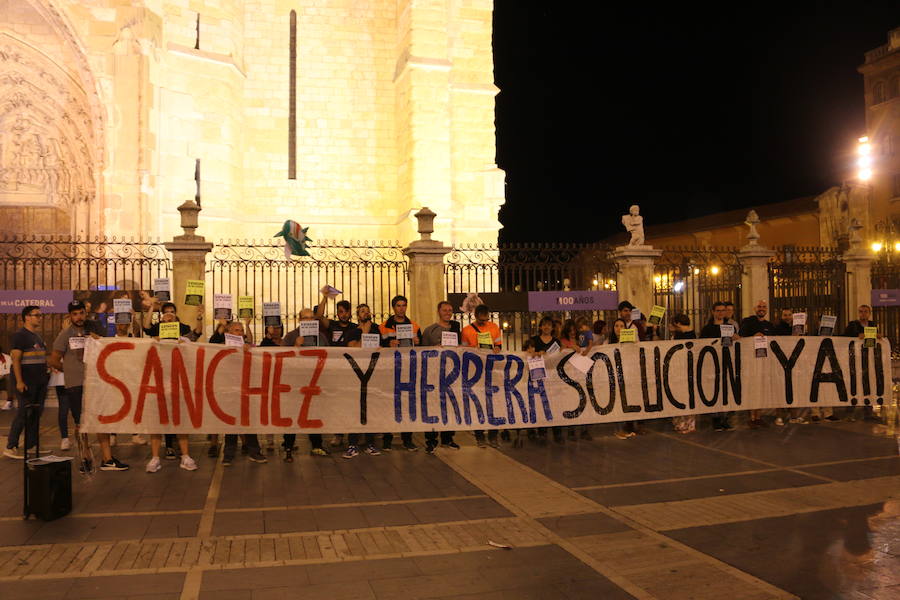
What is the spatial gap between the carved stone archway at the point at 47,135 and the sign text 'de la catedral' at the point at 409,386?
10.9m

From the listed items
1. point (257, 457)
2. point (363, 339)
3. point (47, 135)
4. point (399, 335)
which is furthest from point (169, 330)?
point (47, 135)

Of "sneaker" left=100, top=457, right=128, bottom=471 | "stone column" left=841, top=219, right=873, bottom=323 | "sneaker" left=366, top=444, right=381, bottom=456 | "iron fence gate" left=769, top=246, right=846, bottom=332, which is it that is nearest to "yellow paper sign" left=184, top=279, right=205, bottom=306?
Answer: "sneaker" left=100, top=457, right=128, bottom=471

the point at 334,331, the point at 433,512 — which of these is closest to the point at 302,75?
the point at 334,331

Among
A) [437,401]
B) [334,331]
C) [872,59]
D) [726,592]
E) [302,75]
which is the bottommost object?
[726,592]

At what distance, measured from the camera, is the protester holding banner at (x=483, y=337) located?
359 inches

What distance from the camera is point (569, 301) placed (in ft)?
43.5

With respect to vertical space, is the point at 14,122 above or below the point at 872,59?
below

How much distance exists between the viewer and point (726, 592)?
14.9ft

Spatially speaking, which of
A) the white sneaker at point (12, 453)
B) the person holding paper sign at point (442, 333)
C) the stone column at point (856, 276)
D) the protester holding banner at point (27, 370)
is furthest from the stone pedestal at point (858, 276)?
the white sneaker at point (12, 453)

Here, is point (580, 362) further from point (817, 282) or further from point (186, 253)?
point (817, 282)

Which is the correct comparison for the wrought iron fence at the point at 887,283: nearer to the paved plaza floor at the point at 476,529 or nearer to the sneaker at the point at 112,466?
the paved plaza floor at the point at 476,529

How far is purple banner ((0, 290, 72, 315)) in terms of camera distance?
39.9 feet

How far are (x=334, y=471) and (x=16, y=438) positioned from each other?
149 inches

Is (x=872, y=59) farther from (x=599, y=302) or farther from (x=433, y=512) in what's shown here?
(x=433, y=512)
